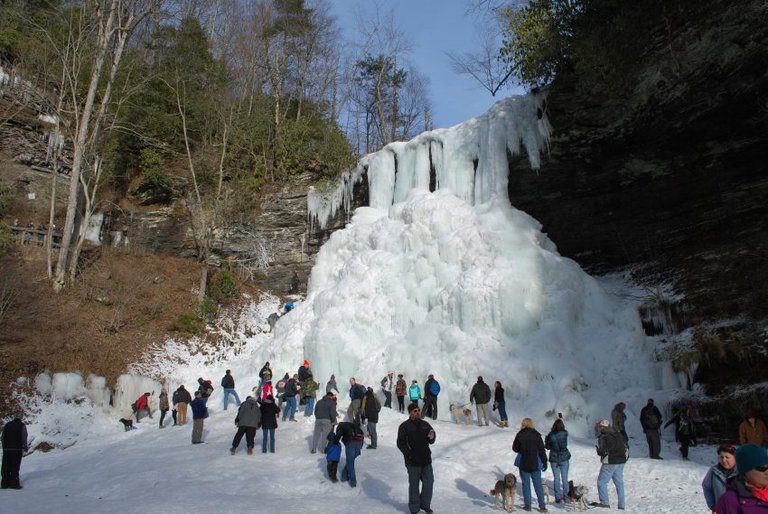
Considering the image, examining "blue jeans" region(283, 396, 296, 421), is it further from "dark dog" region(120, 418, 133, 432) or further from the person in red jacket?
the person in red jacket

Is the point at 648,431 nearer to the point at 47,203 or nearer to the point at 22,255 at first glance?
the point at 22,255

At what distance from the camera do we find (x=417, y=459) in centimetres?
675

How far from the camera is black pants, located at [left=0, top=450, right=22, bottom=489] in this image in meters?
8.93

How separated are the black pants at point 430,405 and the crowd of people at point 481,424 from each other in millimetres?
23

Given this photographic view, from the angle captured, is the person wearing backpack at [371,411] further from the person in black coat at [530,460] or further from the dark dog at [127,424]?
the dark dog at [127,424]

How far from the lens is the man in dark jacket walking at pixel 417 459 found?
6.77 m

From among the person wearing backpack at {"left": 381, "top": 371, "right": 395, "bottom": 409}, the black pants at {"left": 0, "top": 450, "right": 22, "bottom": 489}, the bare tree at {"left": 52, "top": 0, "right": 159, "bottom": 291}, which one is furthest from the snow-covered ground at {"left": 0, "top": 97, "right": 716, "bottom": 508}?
the bare tree at {"left": 52, "top": 0, "right": 159, "bottom": 291}

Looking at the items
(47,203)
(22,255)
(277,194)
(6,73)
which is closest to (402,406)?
(277,194)

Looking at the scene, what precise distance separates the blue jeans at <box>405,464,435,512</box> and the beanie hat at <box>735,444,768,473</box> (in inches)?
170

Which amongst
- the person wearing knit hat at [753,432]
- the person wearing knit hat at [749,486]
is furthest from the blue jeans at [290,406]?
the person wearing knit hat at [749,486]

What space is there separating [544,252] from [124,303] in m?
14.4

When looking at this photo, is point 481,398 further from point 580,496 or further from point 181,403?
point 181,403

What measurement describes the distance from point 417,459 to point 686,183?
13515 mm

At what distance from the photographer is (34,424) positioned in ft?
45.4
